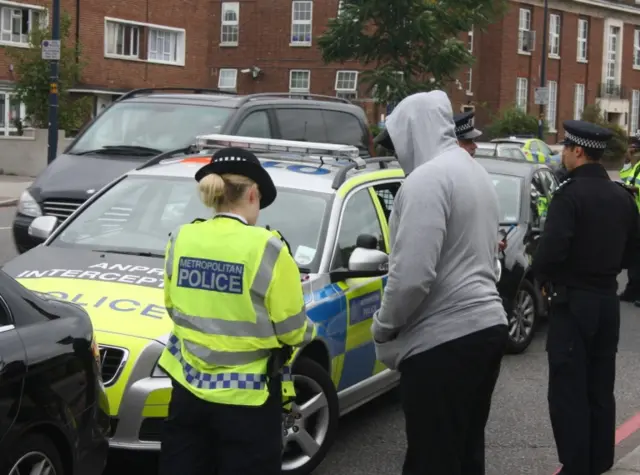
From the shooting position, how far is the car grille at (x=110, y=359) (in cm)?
494

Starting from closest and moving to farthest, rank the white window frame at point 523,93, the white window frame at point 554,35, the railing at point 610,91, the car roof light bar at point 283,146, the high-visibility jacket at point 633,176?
the car roof light bar at point 283,146
the high-visibility jacket at point 633,176
the white window frame at point 523,93
the white window frame at point 554,35
the railing at point 610,91

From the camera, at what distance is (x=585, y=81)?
193 feet

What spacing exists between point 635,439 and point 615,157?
133ft

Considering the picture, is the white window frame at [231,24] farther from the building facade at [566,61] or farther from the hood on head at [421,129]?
the hood on head at [421,129]

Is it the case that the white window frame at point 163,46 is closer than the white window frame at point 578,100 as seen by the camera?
Yes

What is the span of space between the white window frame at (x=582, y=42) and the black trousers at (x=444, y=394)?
187ft

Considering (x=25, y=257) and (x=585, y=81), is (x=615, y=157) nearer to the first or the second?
(x=585, y=81)

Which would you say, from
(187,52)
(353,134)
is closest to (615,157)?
(187,52)

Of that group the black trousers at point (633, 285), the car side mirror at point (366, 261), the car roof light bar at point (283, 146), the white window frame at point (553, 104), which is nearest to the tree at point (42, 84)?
the black trousers at point (633, 285)

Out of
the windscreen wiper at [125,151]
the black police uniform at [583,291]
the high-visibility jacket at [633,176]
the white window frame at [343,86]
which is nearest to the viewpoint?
the black police uniform at [583,291]

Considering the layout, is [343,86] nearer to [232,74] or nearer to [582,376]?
[232,74]

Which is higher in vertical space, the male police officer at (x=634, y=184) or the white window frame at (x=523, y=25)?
the white window frame at (x=523, y=25)

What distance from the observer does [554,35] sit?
5647cm

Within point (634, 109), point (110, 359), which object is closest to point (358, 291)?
point (110, 359)
